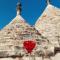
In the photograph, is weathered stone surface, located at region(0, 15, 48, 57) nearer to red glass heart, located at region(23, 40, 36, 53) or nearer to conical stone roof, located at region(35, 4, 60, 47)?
red glass heart, located at region(23, 40, 36, 53)

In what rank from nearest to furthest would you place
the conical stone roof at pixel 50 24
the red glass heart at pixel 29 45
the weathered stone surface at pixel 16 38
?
the weathered stone surface at pixel 16 38 < the red glass heart at pixel 29 45 < the conical stone roof at pixel 50 24

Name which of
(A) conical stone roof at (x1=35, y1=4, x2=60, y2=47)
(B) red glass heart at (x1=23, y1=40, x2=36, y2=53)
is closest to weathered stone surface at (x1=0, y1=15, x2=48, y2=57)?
(B) red glass heart at (x1=23, y1=40, x2=36, y2=53)

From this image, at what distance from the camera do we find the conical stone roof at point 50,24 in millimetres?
23797

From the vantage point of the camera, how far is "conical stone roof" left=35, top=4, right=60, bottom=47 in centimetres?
2380

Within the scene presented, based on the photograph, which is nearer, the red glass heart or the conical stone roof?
the red glass heart

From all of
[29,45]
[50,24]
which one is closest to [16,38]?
[29,45]

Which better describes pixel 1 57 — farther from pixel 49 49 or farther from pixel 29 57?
pixel 49 49

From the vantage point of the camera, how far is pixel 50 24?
25.3m

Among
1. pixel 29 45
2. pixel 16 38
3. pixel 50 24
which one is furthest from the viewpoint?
pixel 50 24

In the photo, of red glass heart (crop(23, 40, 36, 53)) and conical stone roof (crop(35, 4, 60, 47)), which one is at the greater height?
conical stone roof (crop(35, 4, 60, 47))

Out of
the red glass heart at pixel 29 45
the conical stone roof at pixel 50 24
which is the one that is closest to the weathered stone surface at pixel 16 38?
the red glass heart at pixel 29 45

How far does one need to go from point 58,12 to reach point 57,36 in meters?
3.37

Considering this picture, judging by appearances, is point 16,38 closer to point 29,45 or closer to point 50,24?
point 29,45

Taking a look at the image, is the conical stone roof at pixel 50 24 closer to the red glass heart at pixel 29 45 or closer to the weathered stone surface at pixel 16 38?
the weathered stone surface at pixel 16 38
